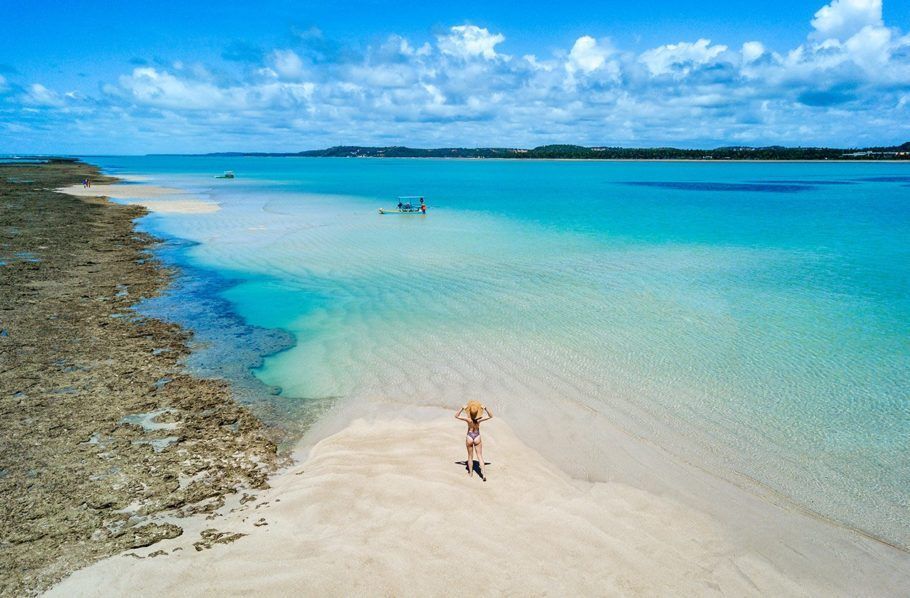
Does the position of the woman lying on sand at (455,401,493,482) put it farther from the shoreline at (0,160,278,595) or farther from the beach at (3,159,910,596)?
the shoreline at (0,160,278,595)

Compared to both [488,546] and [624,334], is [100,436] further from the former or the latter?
[624,334]

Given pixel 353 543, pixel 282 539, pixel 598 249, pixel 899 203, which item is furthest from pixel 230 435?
pixel 899 203

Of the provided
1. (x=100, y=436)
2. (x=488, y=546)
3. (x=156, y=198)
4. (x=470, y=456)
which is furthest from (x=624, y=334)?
(x=156, y=198)

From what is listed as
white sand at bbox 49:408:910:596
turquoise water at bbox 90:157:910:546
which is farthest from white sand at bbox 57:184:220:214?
white sand at bbox 49:408:910:596

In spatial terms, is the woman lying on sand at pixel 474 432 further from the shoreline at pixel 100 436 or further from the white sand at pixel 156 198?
the white sand at pixel 156 198

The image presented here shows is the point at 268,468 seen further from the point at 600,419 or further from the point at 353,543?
the point at 600,419

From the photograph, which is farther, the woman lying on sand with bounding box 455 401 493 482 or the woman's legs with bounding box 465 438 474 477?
the woman's legs with bounding box 465 438 474 477
